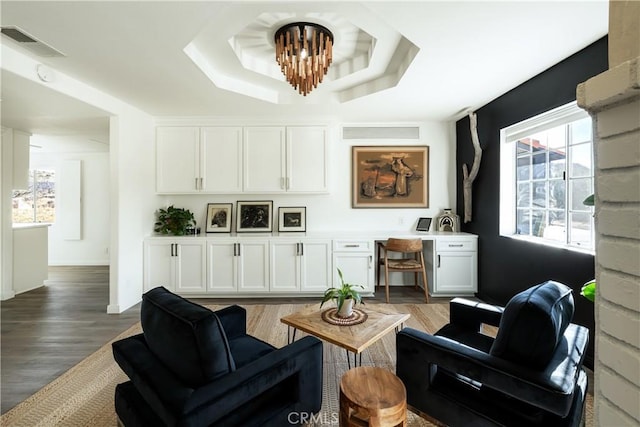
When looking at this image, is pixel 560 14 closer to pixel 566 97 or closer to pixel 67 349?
pixel 566 97

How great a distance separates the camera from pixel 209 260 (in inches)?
143

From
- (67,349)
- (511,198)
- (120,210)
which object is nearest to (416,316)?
(511,198)

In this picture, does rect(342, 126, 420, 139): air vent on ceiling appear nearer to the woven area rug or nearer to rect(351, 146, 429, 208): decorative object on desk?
rect(351, 146, 429, 208): decorative object on desk

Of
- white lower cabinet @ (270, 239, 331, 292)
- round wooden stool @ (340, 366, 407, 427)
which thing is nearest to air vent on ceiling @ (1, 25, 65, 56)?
white lower cabinet @ (270, 239, 331, 292)

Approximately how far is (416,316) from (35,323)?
13.3 feet

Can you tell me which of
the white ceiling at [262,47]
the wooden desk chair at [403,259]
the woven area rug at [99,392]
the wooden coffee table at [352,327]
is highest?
the white ceiling at [262,47]

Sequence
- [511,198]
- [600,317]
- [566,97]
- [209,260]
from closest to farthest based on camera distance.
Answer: [600,317]
[566,97]
[511,198]
[209,260]

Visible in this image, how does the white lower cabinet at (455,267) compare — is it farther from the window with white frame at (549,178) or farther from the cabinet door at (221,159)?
the cabinet door at (221,159)

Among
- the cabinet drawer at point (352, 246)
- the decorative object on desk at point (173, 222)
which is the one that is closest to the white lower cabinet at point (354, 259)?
the cabinet drawer at point (352, 246)

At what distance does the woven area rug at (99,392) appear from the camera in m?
1.65

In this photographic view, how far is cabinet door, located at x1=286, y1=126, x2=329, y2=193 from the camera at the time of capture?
3852mm

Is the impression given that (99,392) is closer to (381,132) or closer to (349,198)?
(349,198)

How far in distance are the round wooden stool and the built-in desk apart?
91.2 inches

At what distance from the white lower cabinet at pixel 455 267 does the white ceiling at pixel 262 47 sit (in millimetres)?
1733
